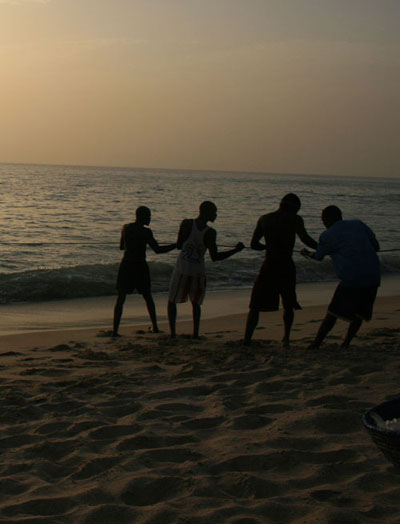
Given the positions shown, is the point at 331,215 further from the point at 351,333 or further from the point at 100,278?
the point at 100,278

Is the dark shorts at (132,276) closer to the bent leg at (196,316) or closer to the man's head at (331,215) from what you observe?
the bent leg at (196,316)

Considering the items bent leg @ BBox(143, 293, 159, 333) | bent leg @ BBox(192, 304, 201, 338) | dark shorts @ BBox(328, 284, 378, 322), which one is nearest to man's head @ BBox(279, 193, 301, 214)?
dark shorts @ BBox(328, 284, 378, 322)

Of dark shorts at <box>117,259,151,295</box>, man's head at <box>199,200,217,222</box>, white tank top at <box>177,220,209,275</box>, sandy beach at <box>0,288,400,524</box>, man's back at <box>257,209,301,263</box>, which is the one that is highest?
man's head at <box>199,200,217,222</box>

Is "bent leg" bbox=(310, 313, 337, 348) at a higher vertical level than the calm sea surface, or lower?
higher

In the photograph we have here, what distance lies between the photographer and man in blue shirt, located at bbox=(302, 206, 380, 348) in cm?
625

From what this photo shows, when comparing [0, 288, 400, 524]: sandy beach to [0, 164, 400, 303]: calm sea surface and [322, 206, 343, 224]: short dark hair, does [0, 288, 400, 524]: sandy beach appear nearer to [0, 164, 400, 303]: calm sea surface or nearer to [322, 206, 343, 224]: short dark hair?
[322, 206, 343, 224]: short dark hair

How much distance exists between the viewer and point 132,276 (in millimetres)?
7625

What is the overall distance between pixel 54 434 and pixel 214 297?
770cm

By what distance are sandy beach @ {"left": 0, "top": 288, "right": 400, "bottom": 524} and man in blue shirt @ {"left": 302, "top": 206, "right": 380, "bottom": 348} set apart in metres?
0.42

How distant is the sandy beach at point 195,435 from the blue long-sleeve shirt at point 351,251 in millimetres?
711

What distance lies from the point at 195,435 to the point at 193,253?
10.5 ft

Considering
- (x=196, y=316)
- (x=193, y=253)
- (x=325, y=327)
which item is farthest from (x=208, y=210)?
(x=325, y=327)

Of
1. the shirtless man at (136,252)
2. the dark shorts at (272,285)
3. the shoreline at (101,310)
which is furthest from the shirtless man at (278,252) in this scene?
the shoreline at (101,310)

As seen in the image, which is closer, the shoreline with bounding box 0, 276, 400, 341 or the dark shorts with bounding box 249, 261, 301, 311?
the dark shorts with bounding box 249, 261, 301, 311
